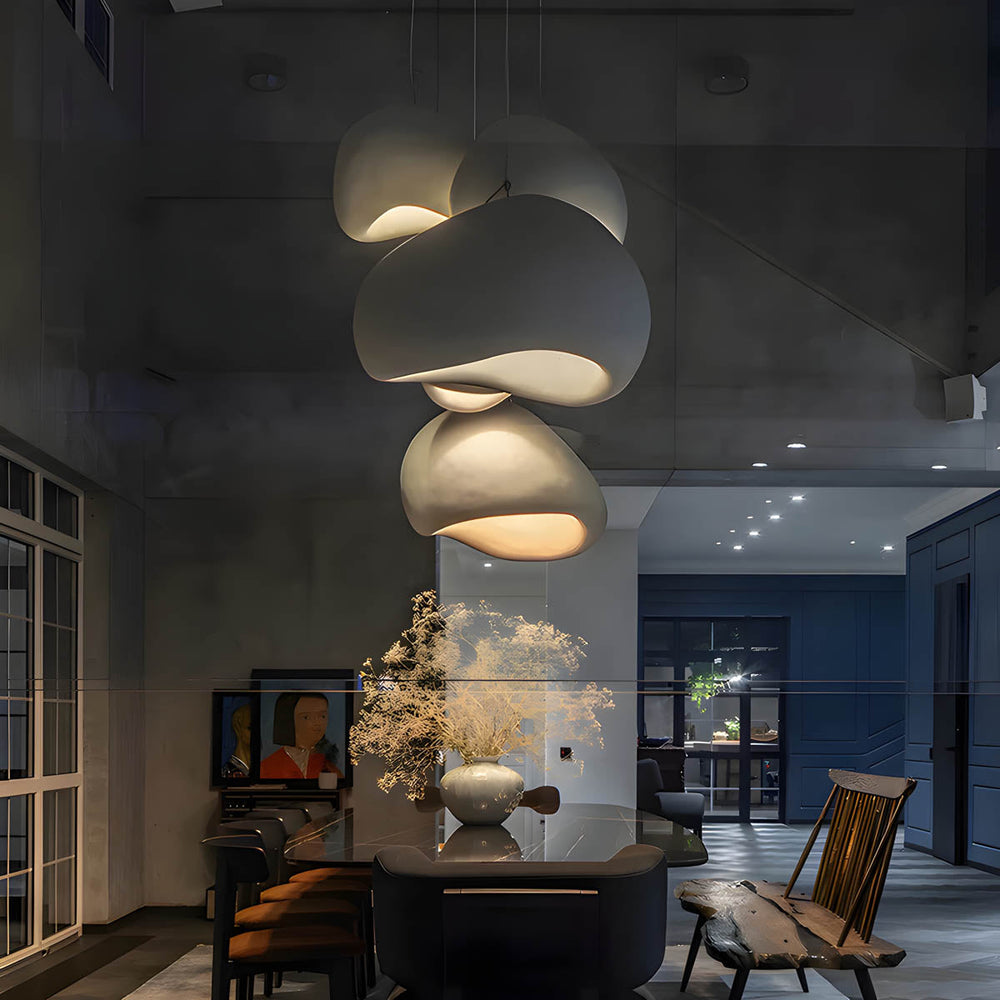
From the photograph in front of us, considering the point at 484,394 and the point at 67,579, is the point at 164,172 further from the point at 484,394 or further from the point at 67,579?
the point at 484,394

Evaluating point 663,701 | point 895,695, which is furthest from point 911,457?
point 663,701

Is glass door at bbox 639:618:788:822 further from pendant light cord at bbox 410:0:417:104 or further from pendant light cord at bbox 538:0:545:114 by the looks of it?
pendant light cord at bbox 410:0:417:104

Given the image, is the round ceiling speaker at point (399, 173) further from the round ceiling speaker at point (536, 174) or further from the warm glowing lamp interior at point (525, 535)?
the warm glowing lamp interior at point (525, 535)

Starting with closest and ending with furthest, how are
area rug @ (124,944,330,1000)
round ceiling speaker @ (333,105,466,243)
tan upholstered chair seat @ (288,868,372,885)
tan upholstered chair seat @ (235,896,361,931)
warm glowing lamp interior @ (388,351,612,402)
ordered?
warm glowing lamp interior @ (388,351,612,402), round ceiling speaker @ (333,105,466,243), area rug @ (124,944,330,1000), tan upholstered chair seat @ (235,896,361,931), tan upholstered chair seat @ (288,868,372,885)

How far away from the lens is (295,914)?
3400mm

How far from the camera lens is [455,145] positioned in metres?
2.35

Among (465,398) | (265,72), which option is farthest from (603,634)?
(265,72)

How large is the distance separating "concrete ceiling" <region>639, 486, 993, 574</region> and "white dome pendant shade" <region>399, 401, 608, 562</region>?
38 cm

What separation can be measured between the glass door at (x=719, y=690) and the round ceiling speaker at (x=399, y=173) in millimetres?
1241

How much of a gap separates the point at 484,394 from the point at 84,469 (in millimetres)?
1304

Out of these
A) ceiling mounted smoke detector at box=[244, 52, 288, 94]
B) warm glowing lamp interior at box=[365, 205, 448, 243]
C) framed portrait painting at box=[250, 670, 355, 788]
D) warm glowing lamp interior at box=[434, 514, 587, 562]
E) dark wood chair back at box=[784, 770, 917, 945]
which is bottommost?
dark wood chair back at box=[784, 770, 917, 945]

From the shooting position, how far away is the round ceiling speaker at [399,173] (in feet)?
7.63

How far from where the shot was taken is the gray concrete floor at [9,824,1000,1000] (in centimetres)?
288

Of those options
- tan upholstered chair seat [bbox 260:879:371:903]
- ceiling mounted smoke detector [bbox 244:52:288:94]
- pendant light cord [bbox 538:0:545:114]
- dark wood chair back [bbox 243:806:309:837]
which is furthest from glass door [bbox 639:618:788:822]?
ceiling mounted smoke detector [bbox 244:52:288:94]
